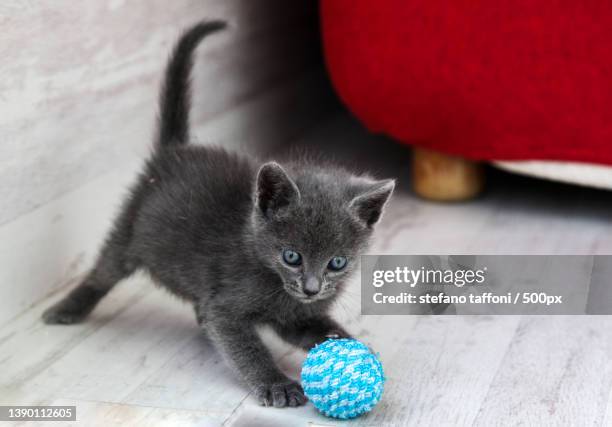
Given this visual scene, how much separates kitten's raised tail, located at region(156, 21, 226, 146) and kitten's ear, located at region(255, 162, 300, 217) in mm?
390

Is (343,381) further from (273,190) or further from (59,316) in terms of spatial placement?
(59,316)

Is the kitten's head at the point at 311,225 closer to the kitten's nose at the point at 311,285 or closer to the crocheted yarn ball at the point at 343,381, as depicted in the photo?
the kitten's nose at the point at 311,285

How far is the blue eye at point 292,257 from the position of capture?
1.44 m

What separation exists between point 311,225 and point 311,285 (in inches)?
3.8

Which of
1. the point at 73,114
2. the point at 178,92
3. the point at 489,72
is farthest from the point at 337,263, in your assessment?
the point at 489,72

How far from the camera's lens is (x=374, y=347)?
1.65 meters

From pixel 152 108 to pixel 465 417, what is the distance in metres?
1.13

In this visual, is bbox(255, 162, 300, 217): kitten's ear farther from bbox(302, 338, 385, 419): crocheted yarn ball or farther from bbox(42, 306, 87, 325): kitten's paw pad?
bbox(42, 306, 87, 325): kitten's paw pad

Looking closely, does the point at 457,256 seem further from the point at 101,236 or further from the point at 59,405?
the point at 59,405

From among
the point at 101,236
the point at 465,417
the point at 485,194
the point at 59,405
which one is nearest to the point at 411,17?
the point at 485,194

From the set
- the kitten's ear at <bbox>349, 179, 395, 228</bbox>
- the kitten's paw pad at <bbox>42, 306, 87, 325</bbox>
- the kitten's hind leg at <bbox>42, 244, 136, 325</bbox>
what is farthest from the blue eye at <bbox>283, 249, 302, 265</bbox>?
the kitten's paw pad at <bbox>42, 306, 87, 325</bbox>

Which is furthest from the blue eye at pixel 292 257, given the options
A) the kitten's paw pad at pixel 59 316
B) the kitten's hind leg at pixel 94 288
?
the kitten's paw pad at pixel 59 316

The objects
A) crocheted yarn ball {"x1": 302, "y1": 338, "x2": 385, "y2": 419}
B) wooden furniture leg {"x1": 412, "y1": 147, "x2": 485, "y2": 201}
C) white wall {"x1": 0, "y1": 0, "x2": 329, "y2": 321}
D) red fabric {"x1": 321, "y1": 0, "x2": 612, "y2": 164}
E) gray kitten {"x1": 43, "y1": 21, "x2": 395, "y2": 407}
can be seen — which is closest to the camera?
crocheted yarn ball {"x1": 302, "y1": 338, "x2": 385, "y2": 419}

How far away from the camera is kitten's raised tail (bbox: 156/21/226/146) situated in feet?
5.86
